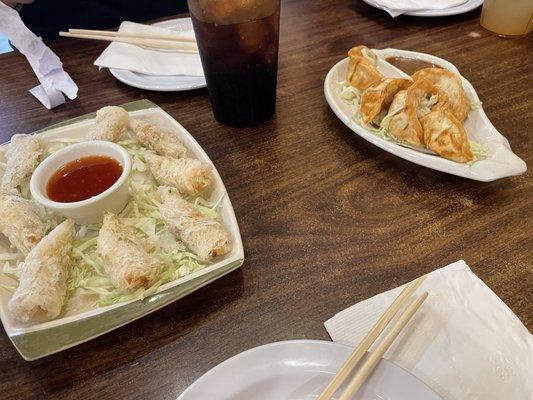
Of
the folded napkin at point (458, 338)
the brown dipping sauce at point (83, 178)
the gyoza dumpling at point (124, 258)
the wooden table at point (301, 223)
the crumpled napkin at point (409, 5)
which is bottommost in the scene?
the wooden table at point (301, 223)

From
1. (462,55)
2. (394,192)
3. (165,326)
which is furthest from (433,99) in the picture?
(165,326)

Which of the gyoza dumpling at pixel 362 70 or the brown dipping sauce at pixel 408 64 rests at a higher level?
the gyoza dumpling at pixel 362 70

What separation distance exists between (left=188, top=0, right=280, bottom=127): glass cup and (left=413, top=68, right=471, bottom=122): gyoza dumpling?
50 centimetres

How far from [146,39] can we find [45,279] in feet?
3.98

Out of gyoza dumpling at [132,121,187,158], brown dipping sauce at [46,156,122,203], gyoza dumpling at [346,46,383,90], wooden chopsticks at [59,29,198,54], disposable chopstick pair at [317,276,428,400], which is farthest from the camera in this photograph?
wooden chopsticks at [59,29,198,54]

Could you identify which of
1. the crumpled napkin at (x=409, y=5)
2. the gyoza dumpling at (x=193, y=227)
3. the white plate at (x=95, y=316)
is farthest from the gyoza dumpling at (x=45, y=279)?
the crumpled napkin at (x=409, y=5)

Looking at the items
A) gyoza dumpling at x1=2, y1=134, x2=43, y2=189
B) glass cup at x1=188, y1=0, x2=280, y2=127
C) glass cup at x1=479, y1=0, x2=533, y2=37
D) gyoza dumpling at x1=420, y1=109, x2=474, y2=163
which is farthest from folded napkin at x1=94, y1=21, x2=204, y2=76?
glass cup at x1=479, y1=0, x2=533, y2=37

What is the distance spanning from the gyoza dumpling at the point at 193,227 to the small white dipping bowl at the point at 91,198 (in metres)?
0.12

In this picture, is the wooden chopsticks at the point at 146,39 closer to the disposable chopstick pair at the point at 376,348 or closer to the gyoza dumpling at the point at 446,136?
the gyoza dumpling at the point at 446,136

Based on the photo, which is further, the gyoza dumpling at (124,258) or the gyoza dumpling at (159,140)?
the gyoza dumpling at (159,140)

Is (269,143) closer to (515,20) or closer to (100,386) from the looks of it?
(100,386)

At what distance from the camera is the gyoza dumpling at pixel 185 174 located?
3.82 ft

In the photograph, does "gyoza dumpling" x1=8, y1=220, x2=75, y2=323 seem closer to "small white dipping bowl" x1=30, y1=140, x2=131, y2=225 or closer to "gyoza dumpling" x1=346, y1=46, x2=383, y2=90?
"small white dipping bowl" x1=30, y1=140, x2=131, y2=225

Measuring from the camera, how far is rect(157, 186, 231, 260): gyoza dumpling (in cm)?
100
